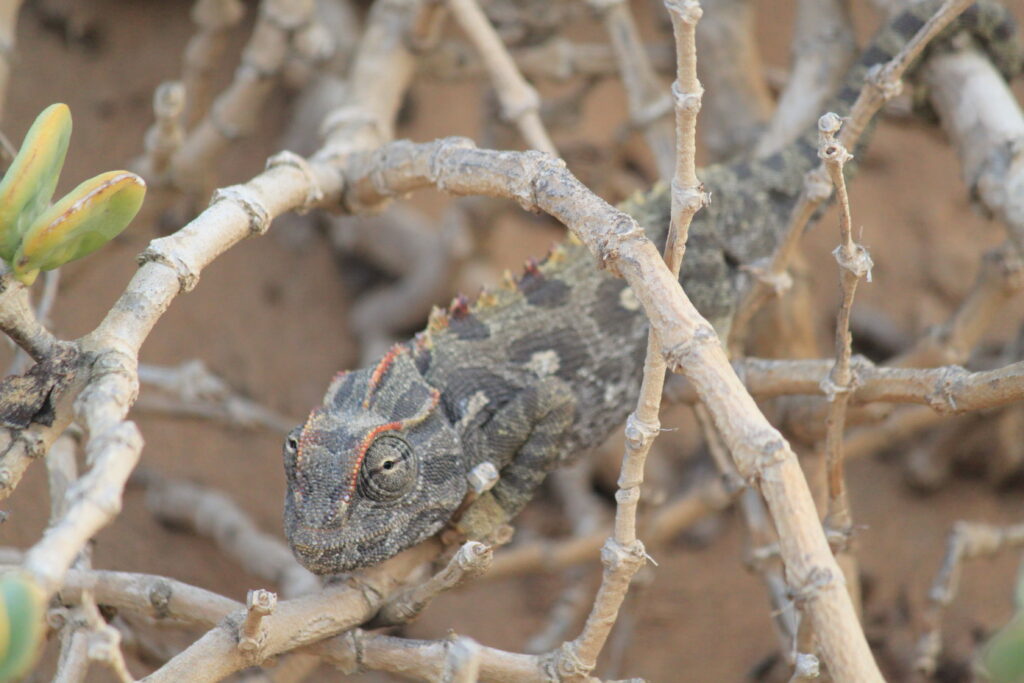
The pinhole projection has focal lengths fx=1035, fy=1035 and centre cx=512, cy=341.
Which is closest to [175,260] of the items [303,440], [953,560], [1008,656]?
[303,440]

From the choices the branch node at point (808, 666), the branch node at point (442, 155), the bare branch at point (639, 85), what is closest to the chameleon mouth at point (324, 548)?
the branch node at point (442, 155)

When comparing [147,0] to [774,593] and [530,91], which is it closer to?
[530,91]

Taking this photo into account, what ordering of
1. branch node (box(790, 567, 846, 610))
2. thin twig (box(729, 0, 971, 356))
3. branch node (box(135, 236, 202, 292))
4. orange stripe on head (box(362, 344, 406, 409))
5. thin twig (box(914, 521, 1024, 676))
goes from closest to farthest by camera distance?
branch node (box(790, 567, 846, 610))
branch node (box(135, 236, 202, 292))
thin twig (box(729, 0, 971, 356))
orange stripe on head (box(362, 344, 406, 409))
thin twig (box(914, 521, 1024, 676))

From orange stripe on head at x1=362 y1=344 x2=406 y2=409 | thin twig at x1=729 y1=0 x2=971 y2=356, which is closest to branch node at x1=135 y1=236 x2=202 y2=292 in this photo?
orange stripe on head at x1=362 y1=344 x2=406 y2=409

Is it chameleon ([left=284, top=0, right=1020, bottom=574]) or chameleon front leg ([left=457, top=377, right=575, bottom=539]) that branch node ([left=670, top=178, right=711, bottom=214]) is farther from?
chameleon front leg ([left=457, top=377, right=575, bottom=539])

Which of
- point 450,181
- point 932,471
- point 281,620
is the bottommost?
point 281,620

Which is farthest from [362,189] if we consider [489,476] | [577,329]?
[489,476]

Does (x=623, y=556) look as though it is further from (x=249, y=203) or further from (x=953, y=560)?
(x=953, y=560)
